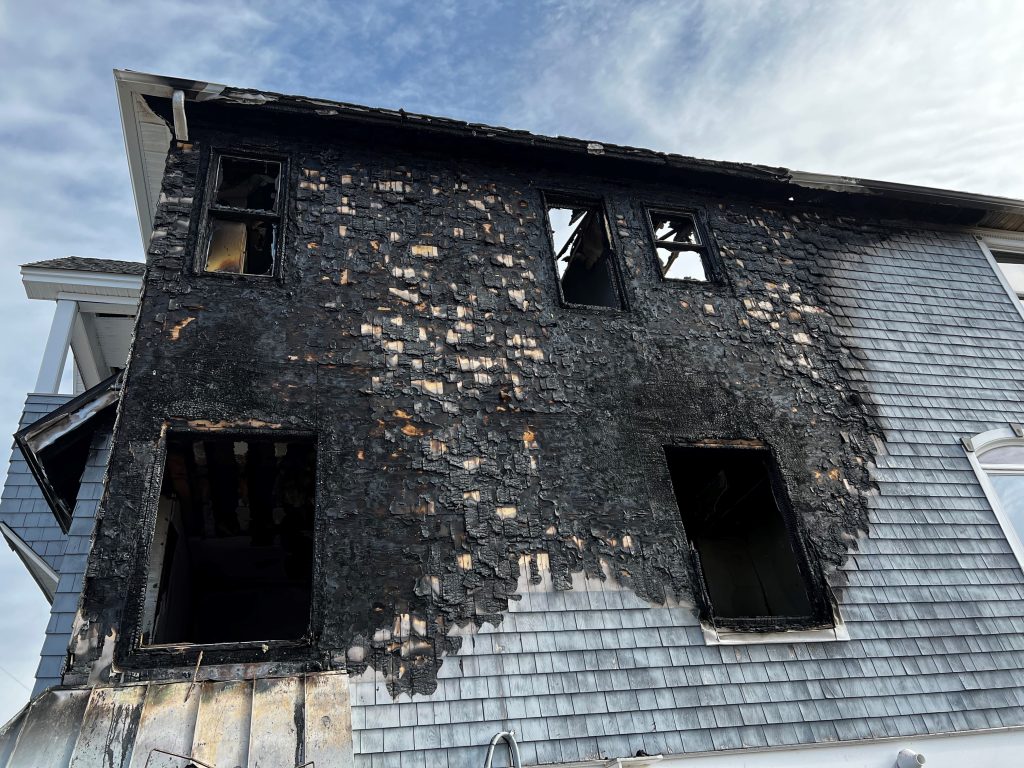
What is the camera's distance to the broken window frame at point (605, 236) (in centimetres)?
731

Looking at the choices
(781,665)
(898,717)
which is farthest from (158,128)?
(898,717)

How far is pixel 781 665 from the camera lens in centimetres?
584

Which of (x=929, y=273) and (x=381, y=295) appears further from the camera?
(x=929, y=273)

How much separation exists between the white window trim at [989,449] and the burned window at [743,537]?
2.15 meters

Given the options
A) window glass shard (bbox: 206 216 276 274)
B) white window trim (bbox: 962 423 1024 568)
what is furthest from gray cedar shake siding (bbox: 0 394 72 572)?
white window trim (bbox: 962 423 1024 568)

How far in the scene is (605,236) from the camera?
315 inches

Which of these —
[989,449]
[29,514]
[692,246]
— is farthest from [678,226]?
[29,514]

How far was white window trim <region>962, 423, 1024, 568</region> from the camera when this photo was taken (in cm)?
710

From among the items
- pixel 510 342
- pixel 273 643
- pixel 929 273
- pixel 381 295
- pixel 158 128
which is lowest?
pixel 273 643

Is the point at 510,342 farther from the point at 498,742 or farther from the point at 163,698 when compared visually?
the point at 163,698

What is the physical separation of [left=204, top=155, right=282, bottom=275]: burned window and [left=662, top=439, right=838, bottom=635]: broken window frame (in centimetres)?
472

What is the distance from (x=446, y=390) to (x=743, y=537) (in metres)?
4.91

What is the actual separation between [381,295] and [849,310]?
572 centimetres

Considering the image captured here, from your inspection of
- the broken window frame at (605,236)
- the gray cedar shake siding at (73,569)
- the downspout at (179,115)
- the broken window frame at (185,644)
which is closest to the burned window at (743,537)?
the broken window frame at (605,236)
